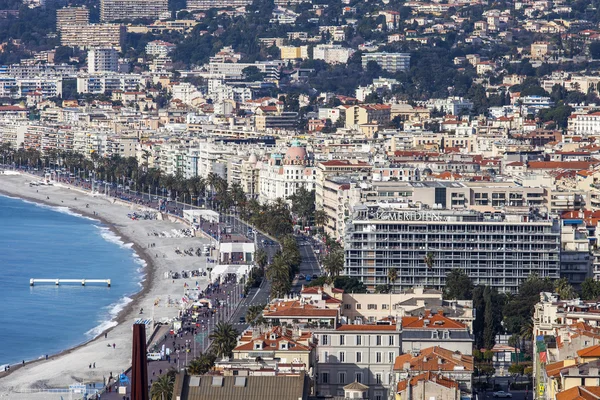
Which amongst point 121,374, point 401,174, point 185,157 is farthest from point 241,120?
point 121,374

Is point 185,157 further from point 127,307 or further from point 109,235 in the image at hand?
point 127,307

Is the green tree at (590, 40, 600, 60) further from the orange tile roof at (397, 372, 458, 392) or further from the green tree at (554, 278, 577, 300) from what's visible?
the orange tile roof at (397, 372, 458, 392)

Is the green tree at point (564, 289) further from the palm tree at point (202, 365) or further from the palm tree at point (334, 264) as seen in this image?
the palm tree at point (202, 365)

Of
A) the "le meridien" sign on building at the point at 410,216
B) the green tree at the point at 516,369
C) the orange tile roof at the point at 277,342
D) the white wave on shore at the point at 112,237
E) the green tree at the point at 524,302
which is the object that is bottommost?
the white wave on shore at the point at 112,237

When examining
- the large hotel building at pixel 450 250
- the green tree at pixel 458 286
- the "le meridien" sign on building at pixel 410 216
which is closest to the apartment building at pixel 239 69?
the "le meridien" sign on building at pixel 410 216

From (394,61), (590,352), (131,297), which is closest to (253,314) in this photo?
(131,297)

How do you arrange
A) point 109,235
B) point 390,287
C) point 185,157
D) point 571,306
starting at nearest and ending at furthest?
point 571,306
point 390,287
point 109,235
point 185,157
